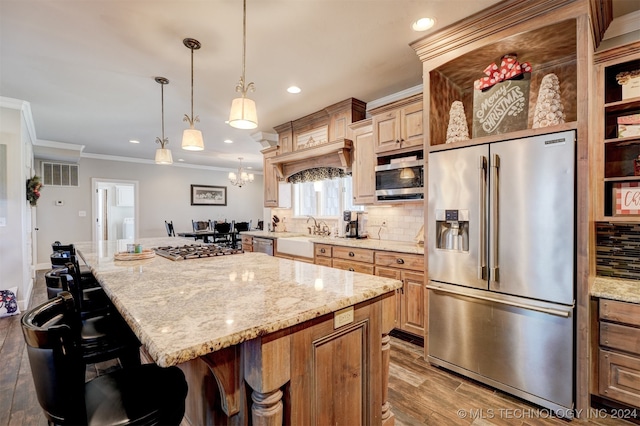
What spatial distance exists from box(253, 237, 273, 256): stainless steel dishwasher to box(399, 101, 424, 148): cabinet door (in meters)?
2.40

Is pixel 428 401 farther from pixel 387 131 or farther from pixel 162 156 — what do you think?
pixel 162 156

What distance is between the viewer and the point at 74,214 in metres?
7.05

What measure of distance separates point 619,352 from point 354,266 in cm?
209

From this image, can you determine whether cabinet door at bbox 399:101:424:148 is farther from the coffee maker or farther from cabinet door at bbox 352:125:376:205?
the coffee maker

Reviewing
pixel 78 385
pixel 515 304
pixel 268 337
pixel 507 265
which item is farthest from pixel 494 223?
pixel 78 385

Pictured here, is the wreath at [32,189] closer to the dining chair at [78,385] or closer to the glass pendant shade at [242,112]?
the glass pendant shade at [242,112]

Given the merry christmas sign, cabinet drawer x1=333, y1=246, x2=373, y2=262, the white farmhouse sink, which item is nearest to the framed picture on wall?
the white farmhouse sink

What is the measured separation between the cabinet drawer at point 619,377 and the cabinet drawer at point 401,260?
1.30 metres

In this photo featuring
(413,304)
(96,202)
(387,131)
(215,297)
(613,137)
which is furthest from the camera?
(96,202)

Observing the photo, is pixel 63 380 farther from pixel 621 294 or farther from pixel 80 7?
pixel 621 294

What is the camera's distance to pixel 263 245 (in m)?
4.64

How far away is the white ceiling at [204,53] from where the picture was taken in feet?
7.02

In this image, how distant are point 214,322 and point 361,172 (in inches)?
116

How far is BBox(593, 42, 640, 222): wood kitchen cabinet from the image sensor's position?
6.83 feet
